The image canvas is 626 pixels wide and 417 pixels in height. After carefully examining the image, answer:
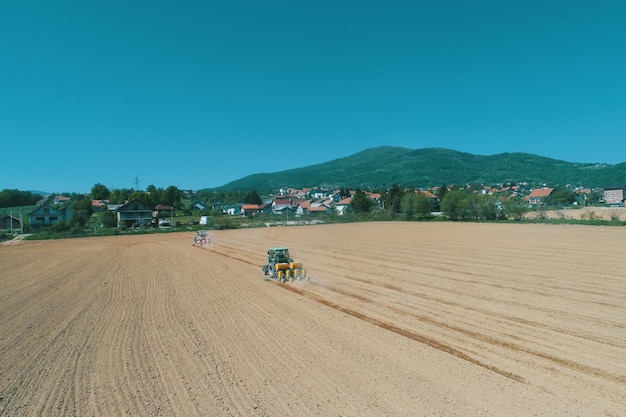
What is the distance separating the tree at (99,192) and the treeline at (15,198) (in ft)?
91.4

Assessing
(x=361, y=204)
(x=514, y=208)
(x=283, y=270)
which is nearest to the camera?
(x=283, y=270)

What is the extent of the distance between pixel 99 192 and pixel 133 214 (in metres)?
94.4

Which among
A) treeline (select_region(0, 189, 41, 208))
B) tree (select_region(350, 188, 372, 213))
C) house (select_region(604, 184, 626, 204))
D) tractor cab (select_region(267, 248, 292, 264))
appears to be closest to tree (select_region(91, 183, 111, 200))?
treeline (select_region(0, 189, 41, 208))

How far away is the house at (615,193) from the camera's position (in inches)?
4776

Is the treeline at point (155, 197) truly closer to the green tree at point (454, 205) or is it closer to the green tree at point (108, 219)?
the green tree at point (108, 219)

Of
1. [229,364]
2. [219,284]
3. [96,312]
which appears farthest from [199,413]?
[219,284]

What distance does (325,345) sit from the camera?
31.6 feet

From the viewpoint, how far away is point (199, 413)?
257 inches

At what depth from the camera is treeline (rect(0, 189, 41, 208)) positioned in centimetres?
11932

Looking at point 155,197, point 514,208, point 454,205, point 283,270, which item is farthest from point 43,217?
point 514,208

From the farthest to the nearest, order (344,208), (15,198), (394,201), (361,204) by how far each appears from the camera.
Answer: (15,198), (344,208), (361,204), (394,201)

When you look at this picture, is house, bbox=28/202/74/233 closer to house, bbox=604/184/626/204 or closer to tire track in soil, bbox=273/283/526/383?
tire track in soil, bbox=273/283/526/383

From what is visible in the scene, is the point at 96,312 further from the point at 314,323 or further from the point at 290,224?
the point at 290,224

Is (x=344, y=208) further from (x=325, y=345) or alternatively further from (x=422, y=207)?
(x=325, y=345)
